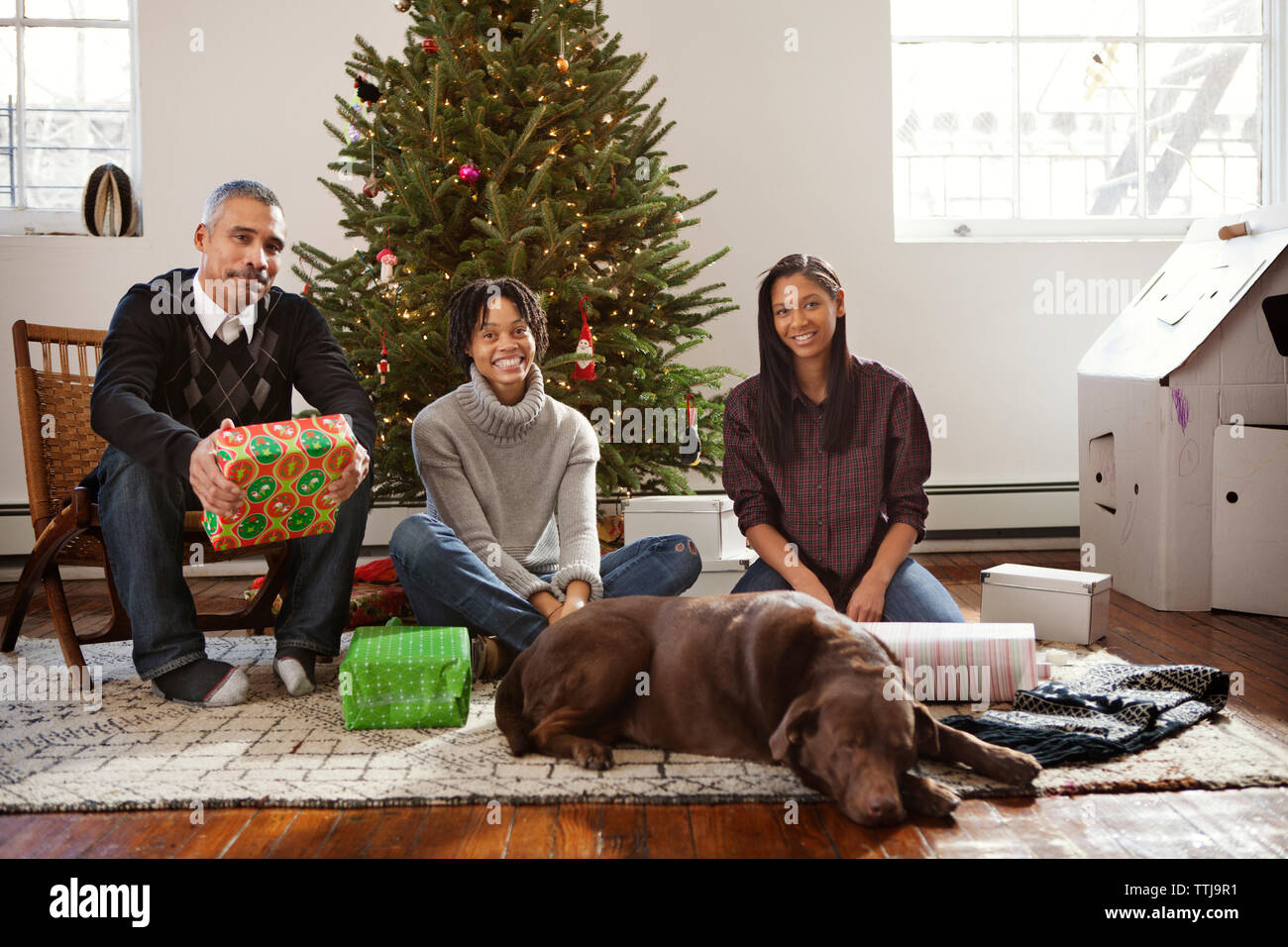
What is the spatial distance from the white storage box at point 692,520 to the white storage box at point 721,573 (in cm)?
2

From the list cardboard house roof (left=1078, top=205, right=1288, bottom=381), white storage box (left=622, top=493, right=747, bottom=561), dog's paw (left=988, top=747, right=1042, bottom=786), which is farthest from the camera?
cardboard house roof (left=1078, top=205, right=1288, bottom=381)

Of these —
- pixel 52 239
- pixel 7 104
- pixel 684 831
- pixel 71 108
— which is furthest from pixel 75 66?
pixel 684 831

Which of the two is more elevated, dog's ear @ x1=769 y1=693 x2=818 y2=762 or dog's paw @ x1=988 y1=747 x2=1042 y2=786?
dog's ear @ x1=769 y1=693 x2=818 y2=762

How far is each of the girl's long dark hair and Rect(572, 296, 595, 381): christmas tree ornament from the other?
662 mm

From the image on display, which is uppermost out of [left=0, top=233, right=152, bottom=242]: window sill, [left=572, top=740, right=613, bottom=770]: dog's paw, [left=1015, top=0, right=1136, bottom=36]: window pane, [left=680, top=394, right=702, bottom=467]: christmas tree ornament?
[left=1015, top=0, right=1136, bottom=36]: window pane

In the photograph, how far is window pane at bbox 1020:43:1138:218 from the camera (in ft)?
14.1

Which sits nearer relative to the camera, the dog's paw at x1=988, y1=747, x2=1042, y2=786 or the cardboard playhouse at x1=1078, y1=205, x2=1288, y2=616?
the dog's paw at x1=988, y1=747, x2=1042, y2=786

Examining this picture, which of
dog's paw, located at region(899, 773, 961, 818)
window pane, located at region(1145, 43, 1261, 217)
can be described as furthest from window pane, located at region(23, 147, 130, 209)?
A: window pane, located at region(1145, 43, 1261, 217)

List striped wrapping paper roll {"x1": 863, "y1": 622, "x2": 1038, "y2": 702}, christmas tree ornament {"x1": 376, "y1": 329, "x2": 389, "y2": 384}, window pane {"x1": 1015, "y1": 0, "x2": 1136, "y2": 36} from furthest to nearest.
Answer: window pane {"x1": 1015, "y1": 0, "x2": 1136, "y2": 36}
christmas tree ornament {"x1": 376, "y1": 329, "x2": 389, "y2": 384}
striped wrapping paper roll {"x1": 863, "y1": 622, "x2": 1038, "y2": 702}

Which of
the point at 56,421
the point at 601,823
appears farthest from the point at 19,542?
the point at 601,823

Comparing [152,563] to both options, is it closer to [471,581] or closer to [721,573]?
[471,581]

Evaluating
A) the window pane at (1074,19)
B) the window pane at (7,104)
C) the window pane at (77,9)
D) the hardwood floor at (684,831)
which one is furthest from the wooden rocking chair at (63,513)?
the window pane at (1074,19)

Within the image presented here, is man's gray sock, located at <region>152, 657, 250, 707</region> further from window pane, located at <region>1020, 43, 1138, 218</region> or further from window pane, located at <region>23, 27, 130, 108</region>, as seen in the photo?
window pane, located at <region>1020, 43, 1138, 218</region>

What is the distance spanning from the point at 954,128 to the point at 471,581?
3.16 metres
